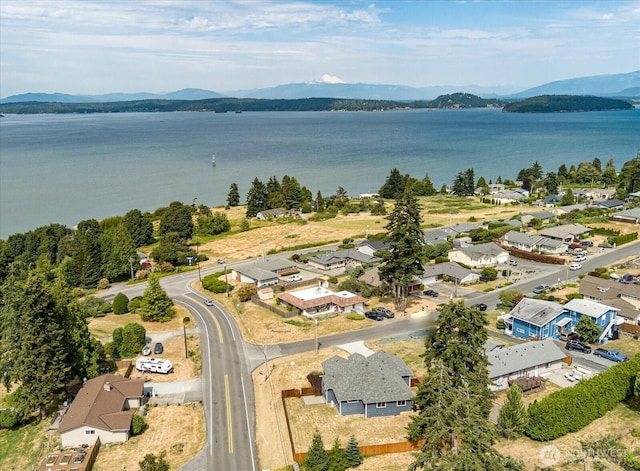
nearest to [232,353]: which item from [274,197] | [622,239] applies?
[622,239]

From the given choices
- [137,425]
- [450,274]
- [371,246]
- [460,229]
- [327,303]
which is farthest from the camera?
[460,229]

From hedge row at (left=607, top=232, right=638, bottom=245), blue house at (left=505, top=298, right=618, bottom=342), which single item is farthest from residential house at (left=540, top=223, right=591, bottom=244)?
blue house at (left=505, top=298, right=618, bottom=342)

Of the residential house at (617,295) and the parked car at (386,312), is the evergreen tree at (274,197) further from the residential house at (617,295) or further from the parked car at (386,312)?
the residential house at (617,295)

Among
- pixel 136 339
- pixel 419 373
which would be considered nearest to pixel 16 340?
pixel 136 339

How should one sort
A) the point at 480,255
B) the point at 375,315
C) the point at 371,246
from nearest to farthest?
the point at 375,315, the point at 480,255, the point at 371,246

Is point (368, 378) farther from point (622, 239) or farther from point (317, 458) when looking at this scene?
point (622, 239)

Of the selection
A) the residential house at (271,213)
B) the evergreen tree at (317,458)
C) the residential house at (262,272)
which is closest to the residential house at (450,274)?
the residential house at (262,272)

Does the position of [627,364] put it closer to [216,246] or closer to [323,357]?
[323,357]
